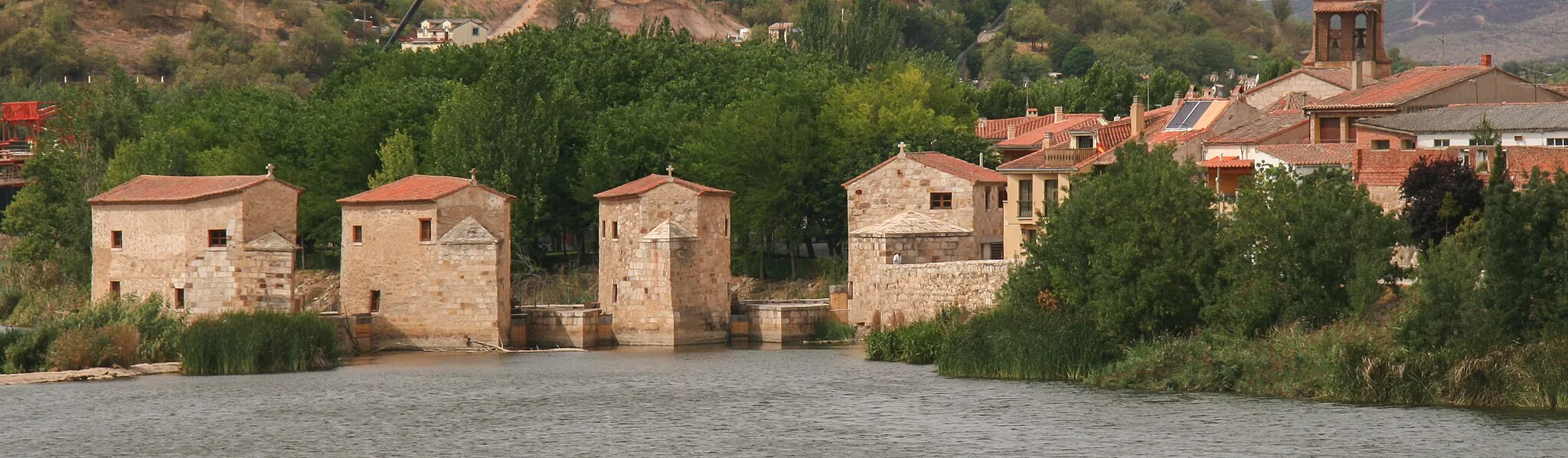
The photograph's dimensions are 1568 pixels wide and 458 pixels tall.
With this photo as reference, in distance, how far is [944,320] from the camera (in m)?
50.8

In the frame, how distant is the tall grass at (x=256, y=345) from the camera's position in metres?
47.5

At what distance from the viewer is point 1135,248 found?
43719 mm

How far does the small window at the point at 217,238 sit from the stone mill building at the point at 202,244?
0.06 ft

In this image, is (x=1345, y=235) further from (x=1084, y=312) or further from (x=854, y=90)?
(x=854, y=90)

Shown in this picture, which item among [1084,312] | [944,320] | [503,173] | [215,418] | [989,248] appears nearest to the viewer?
[215,418]

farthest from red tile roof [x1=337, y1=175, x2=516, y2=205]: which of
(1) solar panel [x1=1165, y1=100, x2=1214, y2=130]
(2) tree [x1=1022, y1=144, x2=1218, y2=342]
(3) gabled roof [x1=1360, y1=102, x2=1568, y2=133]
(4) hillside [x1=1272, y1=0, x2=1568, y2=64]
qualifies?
(4) hillside [x1=1272, y1=0, x2=1568, y2=64]

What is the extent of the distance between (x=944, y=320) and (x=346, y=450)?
733 inches

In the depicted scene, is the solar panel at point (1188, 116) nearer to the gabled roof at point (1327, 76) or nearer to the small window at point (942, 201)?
the gabled roof at point (1327, 76)

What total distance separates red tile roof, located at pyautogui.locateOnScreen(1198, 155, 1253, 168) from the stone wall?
6.55m

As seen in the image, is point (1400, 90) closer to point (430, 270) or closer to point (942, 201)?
point (942, 201)

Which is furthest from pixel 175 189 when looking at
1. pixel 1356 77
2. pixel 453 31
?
pixel 453 31

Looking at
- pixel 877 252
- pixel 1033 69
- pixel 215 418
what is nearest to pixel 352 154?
pixel 877 252

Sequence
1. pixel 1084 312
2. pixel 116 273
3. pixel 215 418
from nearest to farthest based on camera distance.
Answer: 1. pixel 215 418
2. pixel 1084 312
3. pixel 116 273

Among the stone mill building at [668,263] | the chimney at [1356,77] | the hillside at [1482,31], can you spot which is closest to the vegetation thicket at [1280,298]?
the stone mill building at [668,263]
